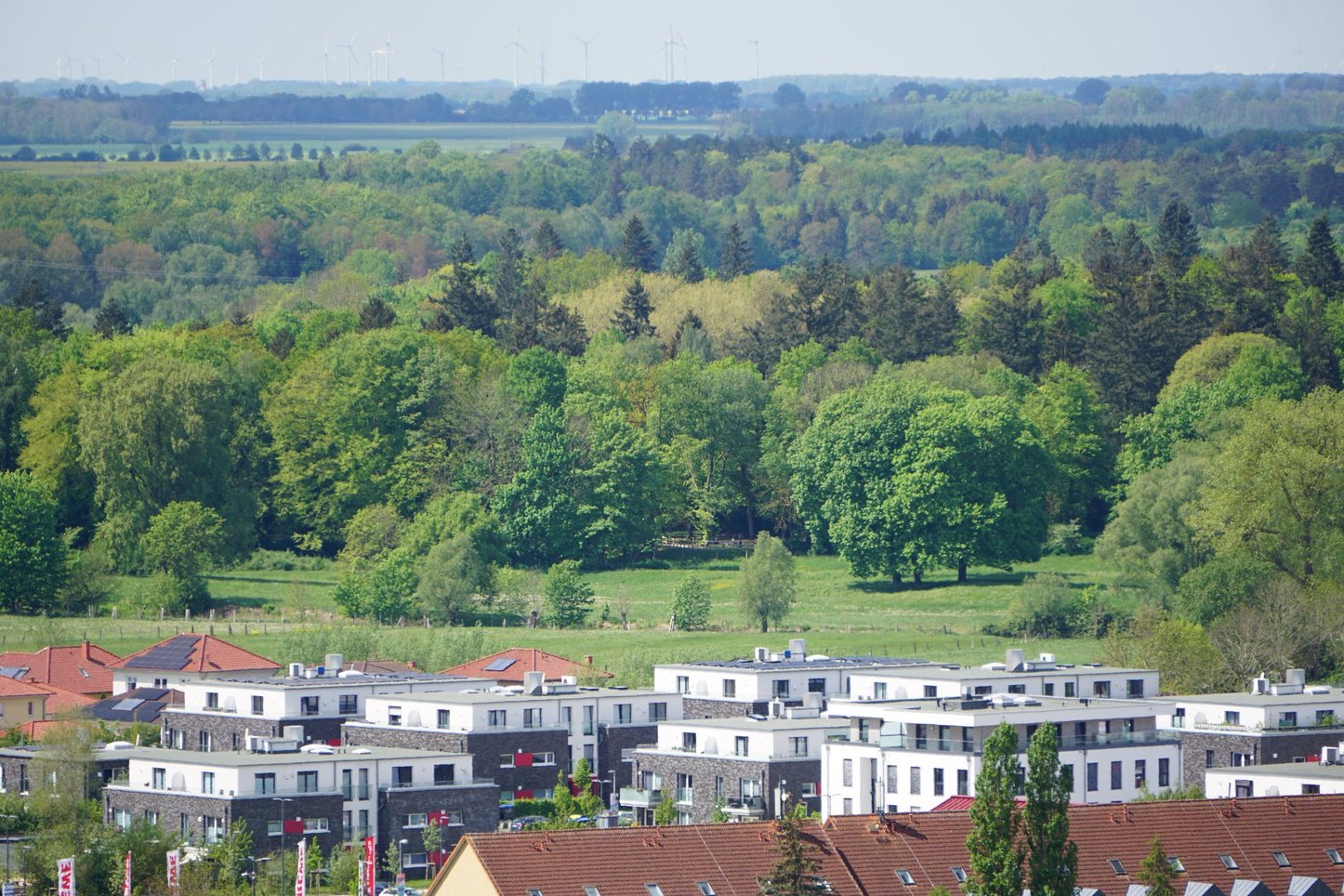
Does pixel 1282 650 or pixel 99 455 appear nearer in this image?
pixel 1282 650

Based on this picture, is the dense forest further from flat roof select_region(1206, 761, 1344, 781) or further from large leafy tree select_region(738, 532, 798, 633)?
flat roof select_region(1206, 761, 1344, 781)

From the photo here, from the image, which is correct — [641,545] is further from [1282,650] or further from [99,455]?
[1282,650]

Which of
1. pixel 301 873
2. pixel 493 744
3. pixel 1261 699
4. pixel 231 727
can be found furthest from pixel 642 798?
pixel 1261 699

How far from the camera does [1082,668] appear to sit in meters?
89.6

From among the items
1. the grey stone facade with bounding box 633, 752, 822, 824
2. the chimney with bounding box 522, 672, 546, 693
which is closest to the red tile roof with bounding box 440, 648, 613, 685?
the chimney with bounding box 522, 672, 546, 693

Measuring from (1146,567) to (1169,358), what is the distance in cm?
3616

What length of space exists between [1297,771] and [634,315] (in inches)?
4077

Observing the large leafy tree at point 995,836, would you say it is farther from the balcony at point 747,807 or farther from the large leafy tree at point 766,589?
the large leafy tree at point 766,589

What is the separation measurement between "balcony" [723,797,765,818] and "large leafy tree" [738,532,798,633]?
3486 cm

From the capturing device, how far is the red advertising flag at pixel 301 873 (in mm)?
61594

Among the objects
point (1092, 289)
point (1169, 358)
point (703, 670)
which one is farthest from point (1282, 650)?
point (1092, 289)

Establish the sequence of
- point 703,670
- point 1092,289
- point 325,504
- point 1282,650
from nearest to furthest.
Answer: point 703,670
point 1282,650
point 325,504
point 1092,289

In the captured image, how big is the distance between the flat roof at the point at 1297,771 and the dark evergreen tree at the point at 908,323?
84.0m

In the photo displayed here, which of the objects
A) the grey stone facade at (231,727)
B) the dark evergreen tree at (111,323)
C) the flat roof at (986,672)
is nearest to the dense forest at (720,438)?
the dark evergreen tree at (111,323)
